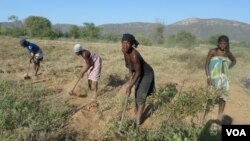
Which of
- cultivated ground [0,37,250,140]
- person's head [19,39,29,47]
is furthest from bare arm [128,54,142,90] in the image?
person's head [19,39,29,47]

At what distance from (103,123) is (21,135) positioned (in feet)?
4.91

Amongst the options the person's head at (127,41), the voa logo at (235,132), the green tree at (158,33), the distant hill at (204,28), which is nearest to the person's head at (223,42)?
the person's head at (127,41)

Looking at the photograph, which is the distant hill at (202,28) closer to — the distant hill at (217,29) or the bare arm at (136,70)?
the distant hill at (217,29)

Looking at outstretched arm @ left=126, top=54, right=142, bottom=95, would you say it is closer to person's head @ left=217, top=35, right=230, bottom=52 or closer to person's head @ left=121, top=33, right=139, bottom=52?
person's head @ left=121, top=33, right=139, bottom=52

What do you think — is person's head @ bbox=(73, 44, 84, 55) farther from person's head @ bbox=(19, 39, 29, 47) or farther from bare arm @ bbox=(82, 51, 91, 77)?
A: person's head @ bbox=(19, 39, 29, 47)

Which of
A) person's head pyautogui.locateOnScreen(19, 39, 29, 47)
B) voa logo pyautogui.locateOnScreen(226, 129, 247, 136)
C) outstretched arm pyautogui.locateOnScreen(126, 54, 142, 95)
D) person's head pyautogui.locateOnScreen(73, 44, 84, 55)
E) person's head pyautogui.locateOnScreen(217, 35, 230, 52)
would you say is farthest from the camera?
person's head pyautogui.locateOnScreen(19, 39, 29, 47)

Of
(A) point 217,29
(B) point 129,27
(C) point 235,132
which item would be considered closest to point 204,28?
(A) point 217,29

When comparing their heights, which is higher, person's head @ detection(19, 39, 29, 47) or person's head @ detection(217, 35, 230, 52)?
person's head @ detection(217, 35, 230, 52)

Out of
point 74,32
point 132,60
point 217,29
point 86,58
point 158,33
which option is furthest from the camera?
point 217,29

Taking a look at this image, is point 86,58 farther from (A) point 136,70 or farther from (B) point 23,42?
(B) point 23,42

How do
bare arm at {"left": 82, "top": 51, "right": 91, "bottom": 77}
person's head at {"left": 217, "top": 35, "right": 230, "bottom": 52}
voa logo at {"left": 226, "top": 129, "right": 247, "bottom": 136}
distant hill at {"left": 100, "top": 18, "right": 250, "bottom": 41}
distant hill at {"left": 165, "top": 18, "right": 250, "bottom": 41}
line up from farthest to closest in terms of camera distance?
distant hill at {"left": 100, "top": 18, "right": 250, "bottom": 41}
distant hill at {"left": 165, "top": 18, "right": 250, "bottom": 41}
bare arm at {"left": 82, "top": 51, "right": 91, "bottom": 77}
person's head at {"left": 217, "top": 35, "right": 230, "bottom": 52}
voa logo at {"left": 226, "top": 129, "right": 247, "bottom": 136}

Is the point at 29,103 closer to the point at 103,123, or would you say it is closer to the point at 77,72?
the point at 103,123

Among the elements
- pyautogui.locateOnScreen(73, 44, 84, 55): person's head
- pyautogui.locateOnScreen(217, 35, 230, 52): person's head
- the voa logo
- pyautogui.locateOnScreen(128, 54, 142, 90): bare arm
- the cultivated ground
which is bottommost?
the cultivated ground

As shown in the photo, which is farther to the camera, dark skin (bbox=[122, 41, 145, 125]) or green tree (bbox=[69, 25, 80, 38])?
green tree (bbox=[69, 25, 80, 38])
